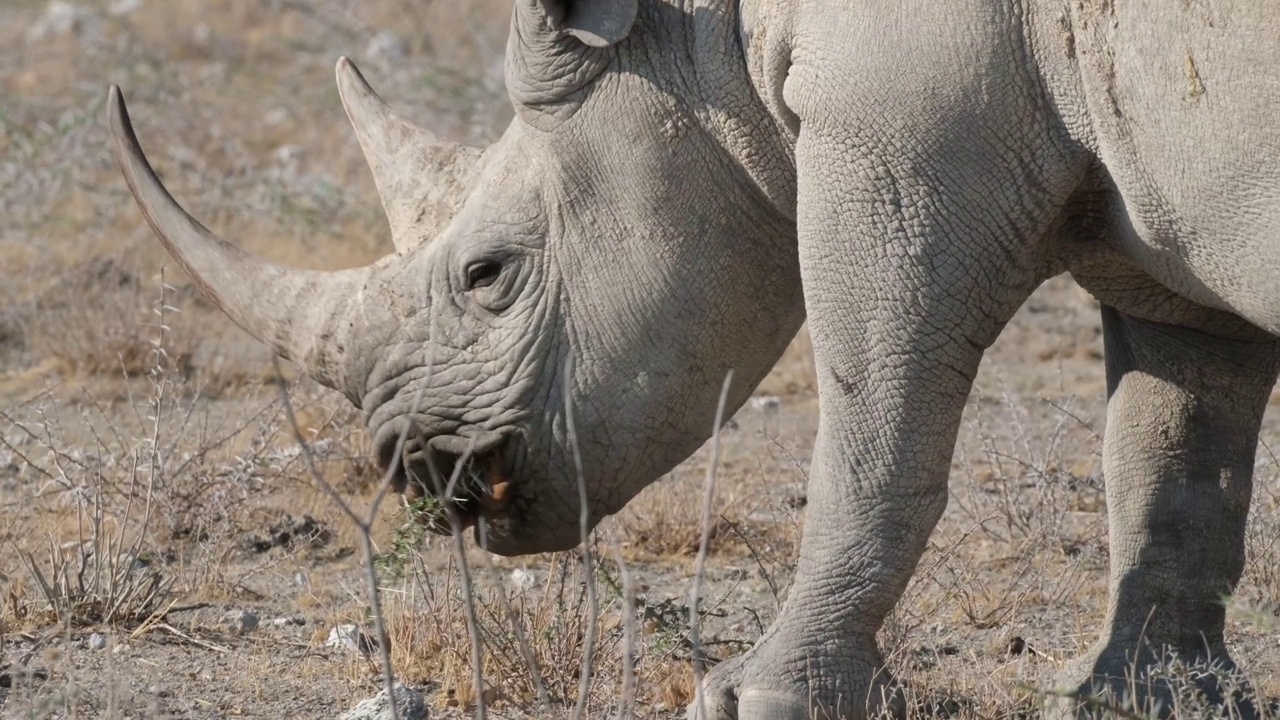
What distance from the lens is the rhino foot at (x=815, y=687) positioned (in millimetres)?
4297

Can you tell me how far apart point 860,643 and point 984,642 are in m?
1.24

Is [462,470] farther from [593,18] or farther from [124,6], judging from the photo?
[124,6]

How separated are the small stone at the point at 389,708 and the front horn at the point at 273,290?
744 mm

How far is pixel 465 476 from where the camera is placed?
15.7ft

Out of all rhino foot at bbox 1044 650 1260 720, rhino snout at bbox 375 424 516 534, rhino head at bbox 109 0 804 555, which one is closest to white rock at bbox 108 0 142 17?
rhino head at bbox 109 0 804 555

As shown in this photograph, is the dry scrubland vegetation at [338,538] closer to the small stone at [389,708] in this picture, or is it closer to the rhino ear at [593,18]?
the small stone at [389,708]

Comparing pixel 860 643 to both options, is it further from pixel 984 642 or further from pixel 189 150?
pixel 189 150

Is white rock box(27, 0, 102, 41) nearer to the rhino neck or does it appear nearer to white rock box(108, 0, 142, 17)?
Answer: white rock box(108, 0, 142, 17)

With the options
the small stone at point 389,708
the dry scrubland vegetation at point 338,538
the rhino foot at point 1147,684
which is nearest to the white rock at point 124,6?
the dry scrubland vegetation at point 338,538

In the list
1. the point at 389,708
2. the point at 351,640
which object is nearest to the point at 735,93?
the point at 389,708

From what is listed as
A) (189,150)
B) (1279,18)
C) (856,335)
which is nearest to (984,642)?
(856,335)

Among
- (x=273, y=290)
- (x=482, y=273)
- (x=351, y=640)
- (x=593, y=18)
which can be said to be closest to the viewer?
(x=593, y=18)

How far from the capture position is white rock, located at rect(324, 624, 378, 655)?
17.3ft

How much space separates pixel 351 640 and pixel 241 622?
1.54 ft
